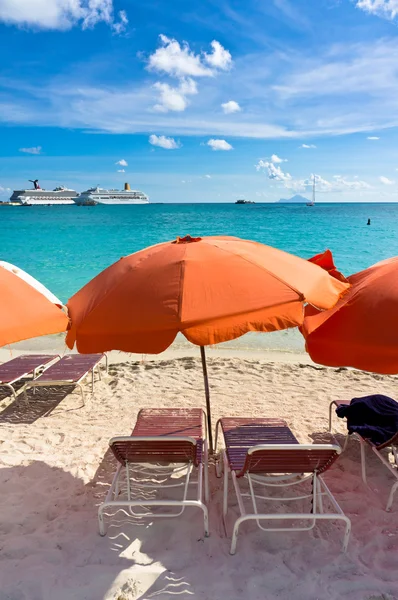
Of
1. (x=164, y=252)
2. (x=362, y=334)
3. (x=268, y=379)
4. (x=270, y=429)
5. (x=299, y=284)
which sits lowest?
(x=268, y=379)

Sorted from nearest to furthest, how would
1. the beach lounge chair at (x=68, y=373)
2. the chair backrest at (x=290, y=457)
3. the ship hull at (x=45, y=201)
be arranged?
the chair backrest at (x=290, y=457)
the beach lounge chair at (x=68, y=373)
the ship hull at (x=45, y=201)

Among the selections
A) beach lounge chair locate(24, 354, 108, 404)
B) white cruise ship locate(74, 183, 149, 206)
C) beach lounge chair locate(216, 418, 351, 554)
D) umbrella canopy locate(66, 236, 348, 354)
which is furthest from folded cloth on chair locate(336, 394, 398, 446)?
white cruise ship locate(74, 183, 149, 206)

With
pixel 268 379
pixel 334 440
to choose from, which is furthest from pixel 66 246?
pixel 334 440

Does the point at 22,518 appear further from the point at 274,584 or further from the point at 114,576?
the point at 274,584

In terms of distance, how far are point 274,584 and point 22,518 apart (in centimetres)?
216

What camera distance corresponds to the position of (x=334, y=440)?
455 centimetres

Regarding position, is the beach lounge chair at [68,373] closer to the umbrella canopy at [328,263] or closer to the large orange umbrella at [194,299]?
the large orange umbrella at [194,299]

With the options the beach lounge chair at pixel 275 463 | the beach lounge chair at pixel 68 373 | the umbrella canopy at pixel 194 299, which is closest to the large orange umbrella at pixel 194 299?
the umbrella canopy at pixel 194 299

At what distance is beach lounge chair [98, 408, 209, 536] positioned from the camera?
2.99 meters

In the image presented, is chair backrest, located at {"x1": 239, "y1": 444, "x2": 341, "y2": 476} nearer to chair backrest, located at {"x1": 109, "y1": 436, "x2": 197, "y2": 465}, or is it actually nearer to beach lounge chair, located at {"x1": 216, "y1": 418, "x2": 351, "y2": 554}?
beach lounge chair, located at {"x1": 216, "y1": 418, "x2": 351, "y2": 554}

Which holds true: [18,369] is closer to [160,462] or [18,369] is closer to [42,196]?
[160,462]

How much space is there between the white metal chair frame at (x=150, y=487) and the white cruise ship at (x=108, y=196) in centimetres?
12390

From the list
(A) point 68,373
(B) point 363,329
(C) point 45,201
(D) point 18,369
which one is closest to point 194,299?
(B) point 363,329

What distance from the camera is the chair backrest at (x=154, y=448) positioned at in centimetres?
295
